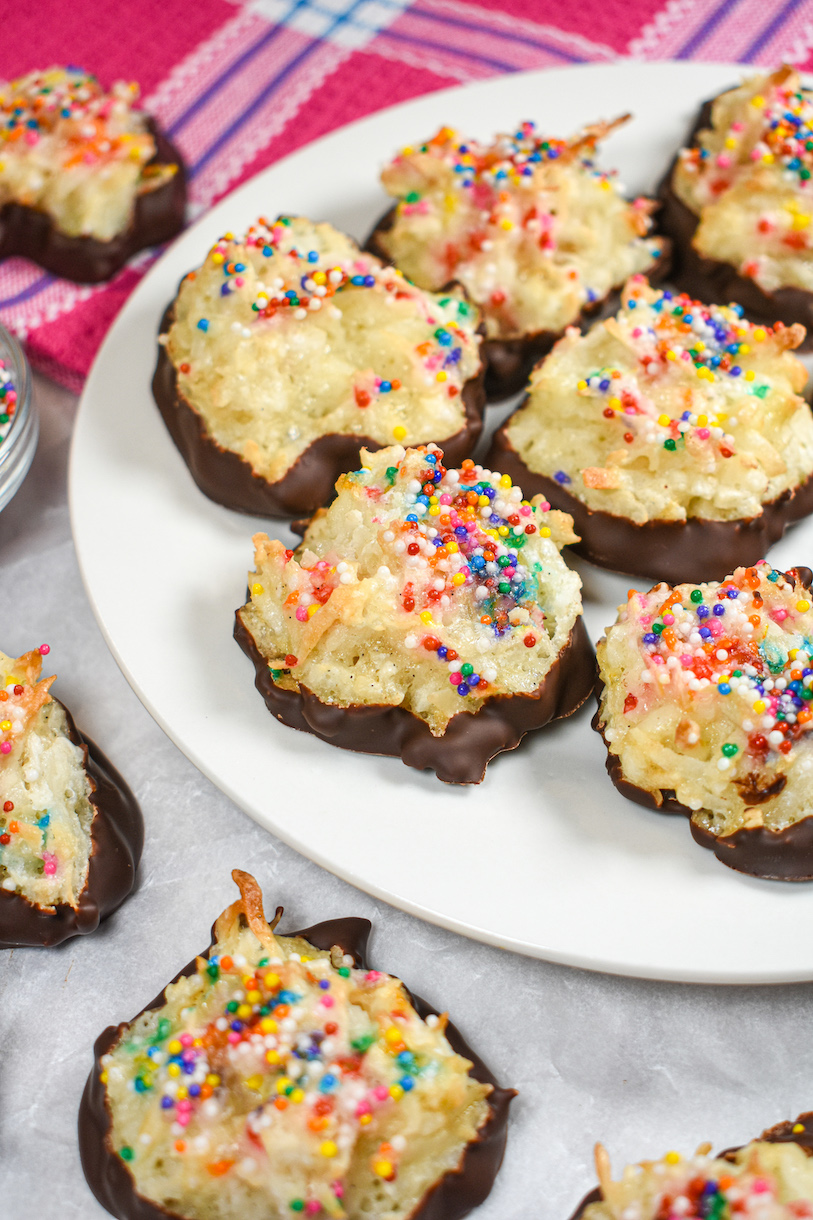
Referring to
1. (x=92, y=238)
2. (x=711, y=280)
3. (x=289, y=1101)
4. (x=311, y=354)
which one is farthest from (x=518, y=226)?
(x=289, y=1101)

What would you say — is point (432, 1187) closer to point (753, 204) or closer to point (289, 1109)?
point (289, 1109)

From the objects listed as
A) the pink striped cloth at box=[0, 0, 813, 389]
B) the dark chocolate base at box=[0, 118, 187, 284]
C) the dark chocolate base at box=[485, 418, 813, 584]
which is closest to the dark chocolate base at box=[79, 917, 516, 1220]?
the dark chocolate base at box=[485, 418, 813, 584]

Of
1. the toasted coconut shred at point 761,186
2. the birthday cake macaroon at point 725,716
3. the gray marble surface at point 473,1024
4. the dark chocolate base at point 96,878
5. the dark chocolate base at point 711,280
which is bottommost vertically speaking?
the gray marble surface at point 473,1024

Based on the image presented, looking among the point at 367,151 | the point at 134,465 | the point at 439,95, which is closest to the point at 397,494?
the point at 134,465

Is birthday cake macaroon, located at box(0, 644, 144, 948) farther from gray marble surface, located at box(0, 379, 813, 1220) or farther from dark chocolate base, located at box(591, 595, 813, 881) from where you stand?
dark chocolate base, located at box(591, 595, 813, 881)

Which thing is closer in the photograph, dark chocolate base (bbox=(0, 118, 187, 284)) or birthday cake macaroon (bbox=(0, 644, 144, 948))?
birthday cake macaroon (bbox=(0, 644, 144, 948))

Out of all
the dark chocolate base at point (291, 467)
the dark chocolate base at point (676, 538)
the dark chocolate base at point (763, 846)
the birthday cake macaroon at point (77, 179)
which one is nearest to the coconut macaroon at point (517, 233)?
the dark chocolate base at point (291, 467)

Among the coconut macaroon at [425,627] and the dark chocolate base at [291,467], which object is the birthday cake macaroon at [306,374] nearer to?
the dark chocolate base at [291,467]

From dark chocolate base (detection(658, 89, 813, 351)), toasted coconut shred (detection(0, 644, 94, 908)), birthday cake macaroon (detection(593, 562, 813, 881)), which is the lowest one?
toasted coconut shred (detection(0, 644, 94, 908))
